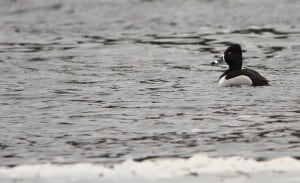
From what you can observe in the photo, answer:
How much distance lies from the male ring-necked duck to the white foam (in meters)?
6.26

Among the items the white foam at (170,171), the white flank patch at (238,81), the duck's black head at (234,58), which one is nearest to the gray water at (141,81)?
the white flank patch at (238,81)

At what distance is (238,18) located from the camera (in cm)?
2908

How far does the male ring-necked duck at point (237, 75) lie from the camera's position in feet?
55.8

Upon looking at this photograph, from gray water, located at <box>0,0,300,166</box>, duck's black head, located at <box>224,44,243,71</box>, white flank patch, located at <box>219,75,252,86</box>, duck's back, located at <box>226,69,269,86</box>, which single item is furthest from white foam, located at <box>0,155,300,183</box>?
duck's black head, located at <box>224,44,243,71</box>

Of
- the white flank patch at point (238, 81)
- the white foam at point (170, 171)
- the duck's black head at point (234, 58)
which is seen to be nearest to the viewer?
the white foam at point (170, 171)

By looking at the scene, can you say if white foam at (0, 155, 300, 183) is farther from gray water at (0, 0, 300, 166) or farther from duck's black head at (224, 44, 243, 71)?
duck's black head at (224, 44, 243, 71)

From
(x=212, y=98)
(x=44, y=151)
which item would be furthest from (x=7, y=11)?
(x=44, y=151)

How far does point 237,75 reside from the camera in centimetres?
1733

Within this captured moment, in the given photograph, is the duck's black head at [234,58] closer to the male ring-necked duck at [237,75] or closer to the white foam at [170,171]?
the male ring-necked duck at [237,75]

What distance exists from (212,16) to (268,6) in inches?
100

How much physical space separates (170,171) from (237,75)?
7.24 metres

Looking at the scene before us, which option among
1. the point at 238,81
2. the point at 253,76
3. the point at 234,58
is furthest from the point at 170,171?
the point at 234,58

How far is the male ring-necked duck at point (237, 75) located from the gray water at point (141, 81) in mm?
224

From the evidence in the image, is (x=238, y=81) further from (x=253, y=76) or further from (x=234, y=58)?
(x=234, y=58)
